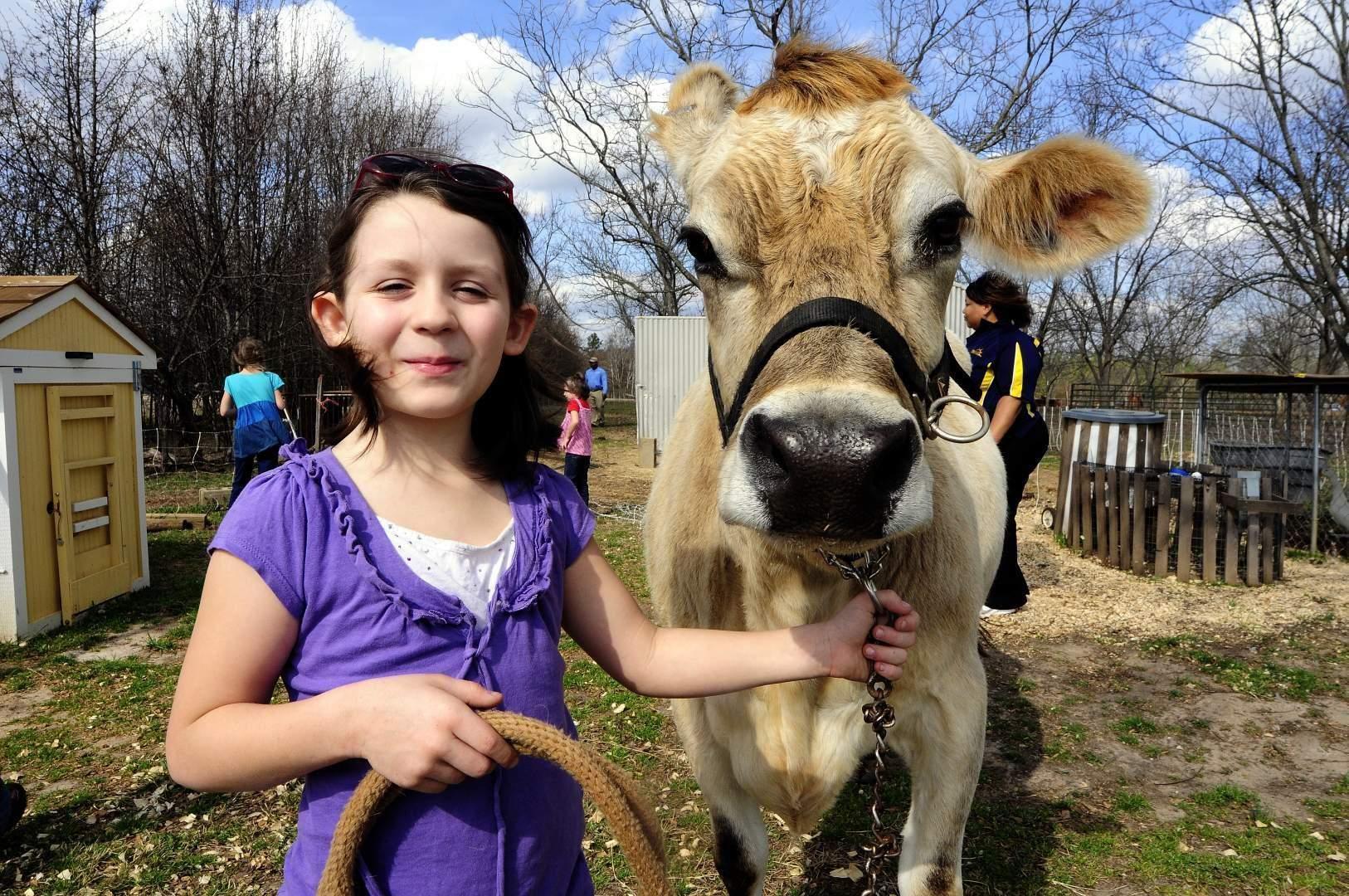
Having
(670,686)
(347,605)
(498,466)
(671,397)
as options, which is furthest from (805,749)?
(671,397)

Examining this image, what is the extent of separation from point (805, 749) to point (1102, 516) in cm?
731

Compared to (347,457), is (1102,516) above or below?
below

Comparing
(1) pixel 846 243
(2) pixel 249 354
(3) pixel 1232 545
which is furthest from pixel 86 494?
(3) pixel 1232 545

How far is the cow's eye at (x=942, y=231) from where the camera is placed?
1.91 m

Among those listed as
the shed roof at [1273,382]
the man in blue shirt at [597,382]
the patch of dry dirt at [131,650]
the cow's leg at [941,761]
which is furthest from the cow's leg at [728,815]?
the man in blue shirt at [597,382]

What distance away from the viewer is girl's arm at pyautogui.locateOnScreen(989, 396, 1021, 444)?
15.3 feet

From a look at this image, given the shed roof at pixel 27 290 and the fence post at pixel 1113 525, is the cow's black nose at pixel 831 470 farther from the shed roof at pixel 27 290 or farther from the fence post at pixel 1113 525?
the fence post at pixel 1113 525

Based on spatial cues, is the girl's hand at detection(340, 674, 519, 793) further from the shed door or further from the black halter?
the shed door

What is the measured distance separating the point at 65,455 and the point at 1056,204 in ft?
22.7

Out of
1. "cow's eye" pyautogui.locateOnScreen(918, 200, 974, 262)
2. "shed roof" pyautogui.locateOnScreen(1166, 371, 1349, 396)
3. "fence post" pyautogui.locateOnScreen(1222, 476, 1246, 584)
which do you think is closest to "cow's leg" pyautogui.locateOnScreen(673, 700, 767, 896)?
"cow's eye" pyautogui.locateOnScreen(918, 200, 974, 262)

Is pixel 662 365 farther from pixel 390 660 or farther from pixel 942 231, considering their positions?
pixel 390 660

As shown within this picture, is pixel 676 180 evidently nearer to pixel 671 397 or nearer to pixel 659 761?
pixel 659 761

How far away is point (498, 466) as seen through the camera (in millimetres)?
1493

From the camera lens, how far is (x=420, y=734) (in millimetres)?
1055
